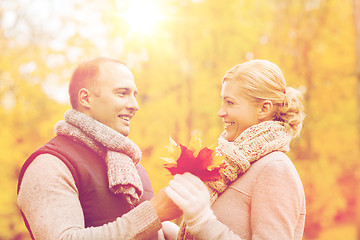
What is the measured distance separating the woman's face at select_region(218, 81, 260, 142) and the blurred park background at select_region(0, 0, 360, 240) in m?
6.49

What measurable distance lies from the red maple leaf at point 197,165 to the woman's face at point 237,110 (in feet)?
1.52

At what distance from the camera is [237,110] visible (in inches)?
98.6

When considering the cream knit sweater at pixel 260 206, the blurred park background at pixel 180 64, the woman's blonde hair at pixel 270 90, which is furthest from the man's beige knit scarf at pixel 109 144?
the blurred park background at pixel 180 64

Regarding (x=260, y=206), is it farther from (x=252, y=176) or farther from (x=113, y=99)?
(x=113, y=99)

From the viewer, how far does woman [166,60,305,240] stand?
2115 millimetres

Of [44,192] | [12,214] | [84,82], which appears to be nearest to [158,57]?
[12,214]

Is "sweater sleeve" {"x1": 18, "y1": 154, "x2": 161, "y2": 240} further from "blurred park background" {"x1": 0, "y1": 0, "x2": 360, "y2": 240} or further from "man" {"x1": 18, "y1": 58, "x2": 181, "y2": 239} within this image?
"blurred park background" {"x1": 0, "y1": 0, "x2": 360, "y2": 240}

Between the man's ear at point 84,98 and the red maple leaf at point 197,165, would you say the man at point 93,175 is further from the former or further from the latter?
the red maple leaf at point 197,165

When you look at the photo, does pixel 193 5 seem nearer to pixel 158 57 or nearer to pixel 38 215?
pixel 158 57

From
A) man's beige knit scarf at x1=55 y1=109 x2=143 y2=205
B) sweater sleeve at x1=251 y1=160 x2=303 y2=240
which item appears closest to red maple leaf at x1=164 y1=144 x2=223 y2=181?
sweater sleeve at x1=251 y1=160 x2=303 y2=240

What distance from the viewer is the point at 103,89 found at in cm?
283

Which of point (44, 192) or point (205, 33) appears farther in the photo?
point (205, 33)

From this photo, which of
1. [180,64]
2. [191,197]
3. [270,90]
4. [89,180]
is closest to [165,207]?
[191,197]

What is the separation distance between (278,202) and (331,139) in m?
10.7
